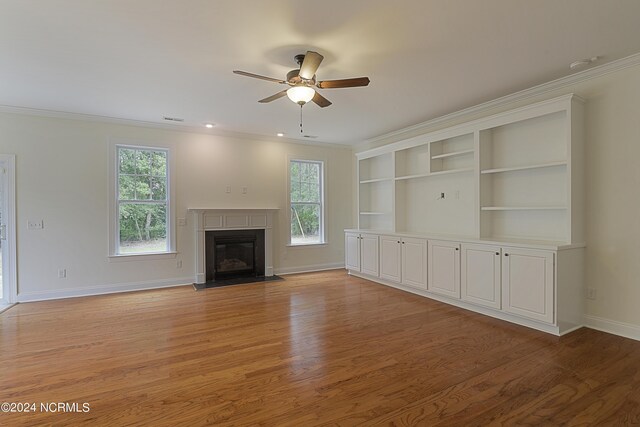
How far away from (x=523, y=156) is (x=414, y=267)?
208 cm

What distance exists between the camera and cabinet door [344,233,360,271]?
620 centimetres

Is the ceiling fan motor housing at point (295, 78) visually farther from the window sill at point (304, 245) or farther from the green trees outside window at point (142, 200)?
the window sill at point (304, 245)

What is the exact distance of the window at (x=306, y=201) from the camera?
6777 mm

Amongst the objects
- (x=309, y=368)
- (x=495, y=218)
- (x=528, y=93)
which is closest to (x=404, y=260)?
(x=495, y=218)

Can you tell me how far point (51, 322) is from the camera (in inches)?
150

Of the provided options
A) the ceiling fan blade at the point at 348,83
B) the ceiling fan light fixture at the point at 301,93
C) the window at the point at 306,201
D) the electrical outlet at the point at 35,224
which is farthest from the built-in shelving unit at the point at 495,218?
the electrical outlet at the point at 35,224

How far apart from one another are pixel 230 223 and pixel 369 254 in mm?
2606

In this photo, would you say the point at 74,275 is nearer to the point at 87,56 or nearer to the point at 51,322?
the point at 51,322

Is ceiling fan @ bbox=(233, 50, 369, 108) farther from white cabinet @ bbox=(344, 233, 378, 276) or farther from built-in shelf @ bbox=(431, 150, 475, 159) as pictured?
white cabinet @ bbox=(344, 233, 378, 276)

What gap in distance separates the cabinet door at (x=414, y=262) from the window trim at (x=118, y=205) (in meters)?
3.88

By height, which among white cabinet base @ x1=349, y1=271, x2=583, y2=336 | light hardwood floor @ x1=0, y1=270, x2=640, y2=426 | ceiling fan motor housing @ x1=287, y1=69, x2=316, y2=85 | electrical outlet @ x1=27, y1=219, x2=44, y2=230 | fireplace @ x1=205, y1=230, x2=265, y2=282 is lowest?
light hardwood floor @ x1=0, y1=270, x2=640, y2=426

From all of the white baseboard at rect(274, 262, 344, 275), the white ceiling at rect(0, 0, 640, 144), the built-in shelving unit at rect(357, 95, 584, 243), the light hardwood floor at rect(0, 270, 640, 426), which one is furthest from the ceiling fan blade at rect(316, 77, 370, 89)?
the white baseboard at rect(274, 262, 344, 275)

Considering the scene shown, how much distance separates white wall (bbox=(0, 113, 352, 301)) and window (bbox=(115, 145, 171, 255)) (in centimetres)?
19

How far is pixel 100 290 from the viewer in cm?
512
